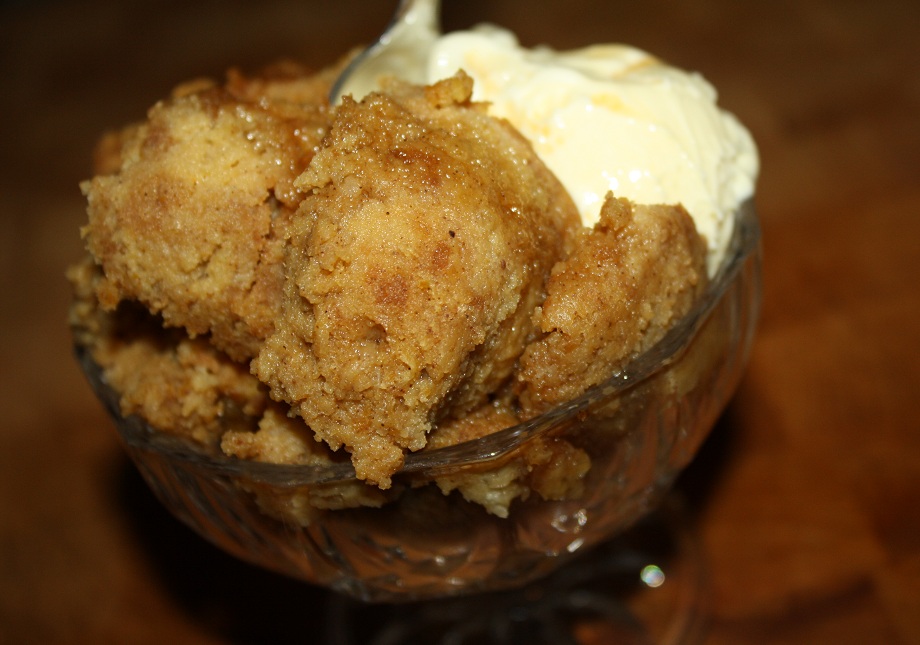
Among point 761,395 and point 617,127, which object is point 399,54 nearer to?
point 617,127

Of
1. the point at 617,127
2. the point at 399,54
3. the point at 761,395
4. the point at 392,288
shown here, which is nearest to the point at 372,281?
the point at 392,288

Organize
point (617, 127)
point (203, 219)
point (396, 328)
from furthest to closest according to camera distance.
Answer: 1. point (617, 127)
2. point (203, 219)
3. point (396, 328)

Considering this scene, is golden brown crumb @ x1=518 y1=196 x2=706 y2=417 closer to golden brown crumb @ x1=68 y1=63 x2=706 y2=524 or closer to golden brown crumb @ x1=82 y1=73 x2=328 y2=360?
golden brown crumb @ x1=68 y1=63 x2=706 y2=524

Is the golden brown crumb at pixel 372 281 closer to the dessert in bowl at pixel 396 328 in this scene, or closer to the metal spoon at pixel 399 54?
the dessert in bowl at pixel 396 328

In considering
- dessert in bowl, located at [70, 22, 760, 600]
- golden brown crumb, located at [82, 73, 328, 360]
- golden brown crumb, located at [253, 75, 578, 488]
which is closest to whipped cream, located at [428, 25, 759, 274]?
dessert in bowl, located at [70, 22, 760, 600]

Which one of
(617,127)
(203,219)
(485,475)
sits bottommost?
(485,475)

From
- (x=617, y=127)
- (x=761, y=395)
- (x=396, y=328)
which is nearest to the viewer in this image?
(x=396, y=328)

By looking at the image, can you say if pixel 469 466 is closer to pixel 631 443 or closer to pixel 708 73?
pixel 631 443

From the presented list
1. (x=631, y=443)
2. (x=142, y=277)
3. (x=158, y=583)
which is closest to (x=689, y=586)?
(x=631, y=443)
